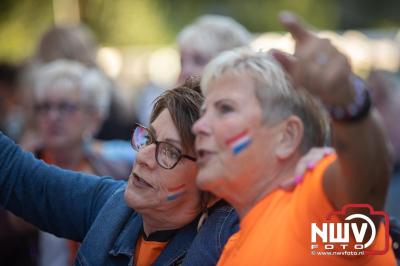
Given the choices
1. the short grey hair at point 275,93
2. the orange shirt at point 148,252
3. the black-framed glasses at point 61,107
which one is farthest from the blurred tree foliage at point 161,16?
the short grey hair at point 275,93

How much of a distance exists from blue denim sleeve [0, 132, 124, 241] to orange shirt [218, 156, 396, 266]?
806mm

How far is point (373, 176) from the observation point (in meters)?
1.62

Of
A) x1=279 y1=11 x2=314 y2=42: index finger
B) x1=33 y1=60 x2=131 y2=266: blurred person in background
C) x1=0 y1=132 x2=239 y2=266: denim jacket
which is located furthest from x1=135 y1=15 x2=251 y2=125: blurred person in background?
x1=279 y1=11 x2=314 y2=42: index finger

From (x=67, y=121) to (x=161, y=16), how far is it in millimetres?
13339

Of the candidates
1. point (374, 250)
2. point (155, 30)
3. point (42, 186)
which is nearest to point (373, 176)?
point (374, 250)

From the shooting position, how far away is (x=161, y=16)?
17250 millimetres

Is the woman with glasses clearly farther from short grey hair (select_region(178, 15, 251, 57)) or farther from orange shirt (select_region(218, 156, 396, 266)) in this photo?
short grey hair (select_region(178, 15, 251, 57))

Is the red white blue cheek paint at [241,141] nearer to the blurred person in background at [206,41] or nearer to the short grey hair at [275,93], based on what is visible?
the short grey hair at [275,93]

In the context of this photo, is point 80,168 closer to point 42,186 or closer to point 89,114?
point 89,114

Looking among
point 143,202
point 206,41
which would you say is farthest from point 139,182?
point 206,41

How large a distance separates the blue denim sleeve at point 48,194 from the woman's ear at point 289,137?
857mm

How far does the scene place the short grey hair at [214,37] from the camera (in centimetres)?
401

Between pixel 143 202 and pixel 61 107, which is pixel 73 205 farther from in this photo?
pixel 61 107

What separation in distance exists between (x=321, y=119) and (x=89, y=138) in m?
2.46
